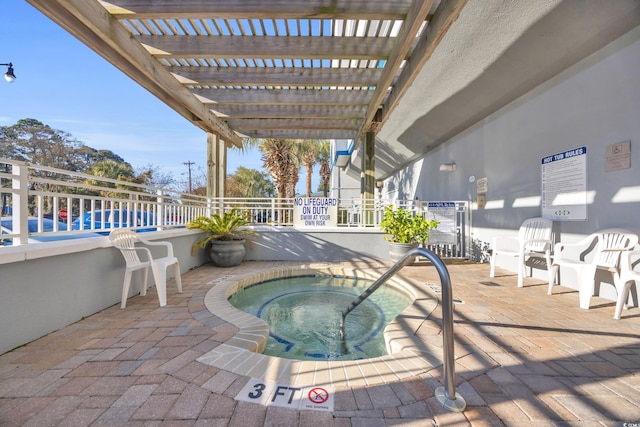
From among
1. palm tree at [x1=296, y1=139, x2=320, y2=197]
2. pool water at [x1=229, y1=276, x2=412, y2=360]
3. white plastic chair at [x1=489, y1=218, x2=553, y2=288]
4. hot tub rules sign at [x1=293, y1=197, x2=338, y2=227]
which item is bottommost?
pool water at [x1=229, y1=276, x2=412, y2=360]

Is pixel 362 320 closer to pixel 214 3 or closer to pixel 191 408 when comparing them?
pixel 191 408

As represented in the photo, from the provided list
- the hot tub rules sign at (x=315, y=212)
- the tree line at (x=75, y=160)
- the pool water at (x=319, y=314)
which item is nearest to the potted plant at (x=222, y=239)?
the pool water at (x=319, y=314)

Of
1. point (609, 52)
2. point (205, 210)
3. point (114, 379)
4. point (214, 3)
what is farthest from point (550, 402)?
point (205, 210)

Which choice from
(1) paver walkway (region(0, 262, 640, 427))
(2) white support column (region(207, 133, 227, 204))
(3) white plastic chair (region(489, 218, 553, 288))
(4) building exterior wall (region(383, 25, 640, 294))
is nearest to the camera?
(1) paver walkway (region(0, 262, 640, 427))

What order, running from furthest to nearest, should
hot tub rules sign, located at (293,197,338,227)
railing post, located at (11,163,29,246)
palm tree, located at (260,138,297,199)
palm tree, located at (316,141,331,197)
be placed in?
palm tree, located at (316,141,331,197) < palm tree, located at (260,138,297,199) < hot tub rules sign, located at (293,197,338,227) < railing post, located at (11,163,29,246)

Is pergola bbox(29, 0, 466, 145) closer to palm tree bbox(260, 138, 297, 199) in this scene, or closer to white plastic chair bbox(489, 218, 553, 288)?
white plastic chair bbox(489, 218, 553, 288)

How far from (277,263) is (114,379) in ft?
13.5

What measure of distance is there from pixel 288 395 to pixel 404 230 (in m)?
4.25

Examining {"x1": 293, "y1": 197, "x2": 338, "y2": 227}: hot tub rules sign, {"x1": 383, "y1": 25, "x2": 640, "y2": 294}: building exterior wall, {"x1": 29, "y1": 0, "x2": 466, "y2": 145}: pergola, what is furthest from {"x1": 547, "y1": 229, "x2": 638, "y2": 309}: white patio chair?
{"x1": 293, "y1": 197, "x2": 338, "y2": 227}: hot tub rules sign

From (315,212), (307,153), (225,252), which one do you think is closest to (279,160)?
(307,153)

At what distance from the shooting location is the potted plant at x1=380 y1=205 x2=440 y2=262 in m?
5.23

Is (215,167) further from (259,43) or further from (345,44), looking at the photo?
(345,44)

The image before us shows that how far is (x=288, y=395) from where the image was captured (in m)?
1.53

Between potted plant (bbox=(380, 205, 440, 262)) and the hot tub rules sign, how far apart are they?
131 cm
